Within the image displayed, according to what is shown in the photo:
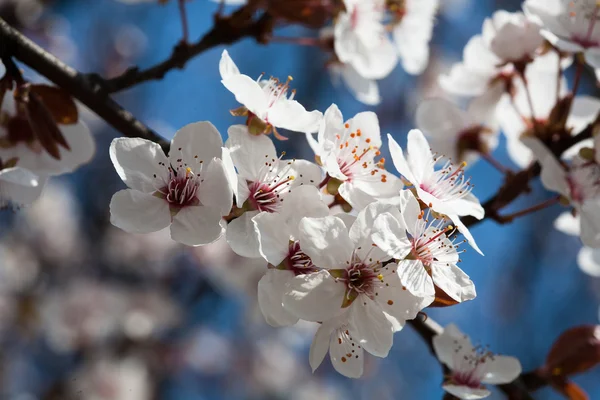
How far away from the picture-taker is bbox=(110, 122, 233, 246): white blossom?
118 centimetres

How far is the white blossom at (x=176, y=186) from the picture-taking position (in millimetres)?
1185

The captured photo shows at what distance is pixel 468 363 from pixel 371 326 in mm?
486

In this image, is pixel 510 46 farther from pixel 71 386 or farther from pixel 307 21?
pixel 71 386

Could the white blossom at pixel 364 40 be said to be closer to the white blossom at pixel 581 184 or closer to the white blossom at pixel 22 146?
the white blossom at pixel 581 184

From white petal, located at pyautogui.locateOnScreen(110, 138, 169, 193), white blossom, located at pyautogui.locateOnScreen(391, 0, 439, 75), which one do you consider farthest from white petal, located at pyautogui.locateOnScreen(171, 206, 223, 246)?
white blossom, located at pyautogui.locateOnScreen(391, 0, 439, 75)

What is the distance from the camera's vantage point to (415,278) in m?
1.14

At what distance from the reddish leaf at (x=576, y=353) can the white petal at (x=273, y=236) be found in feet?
3.41

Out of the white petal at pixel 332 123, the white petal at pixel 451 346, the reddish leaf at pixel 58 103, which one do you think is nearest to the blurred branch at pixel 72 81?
the reddish leaf at pixel 58 103

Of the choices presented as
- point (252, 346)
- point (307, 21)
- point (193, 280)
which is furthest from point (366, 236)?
point (252, 346)

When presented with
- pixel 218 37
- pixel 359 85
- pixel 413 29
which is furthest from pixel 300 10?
pixel 413 29

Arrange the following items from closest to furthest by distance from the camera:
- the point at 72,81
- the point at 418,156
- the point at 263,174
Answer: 1. the point at 263,174
2. the point at 418,156
3. the point at 72,81

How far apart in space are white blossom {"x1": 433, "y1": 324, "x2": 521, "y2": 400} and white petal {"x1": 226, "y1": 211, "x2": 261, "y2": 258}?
24.9 inches

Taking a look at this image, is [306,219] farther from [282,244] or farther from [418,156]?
[418,156]

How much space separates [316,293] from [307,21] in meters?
1.01
